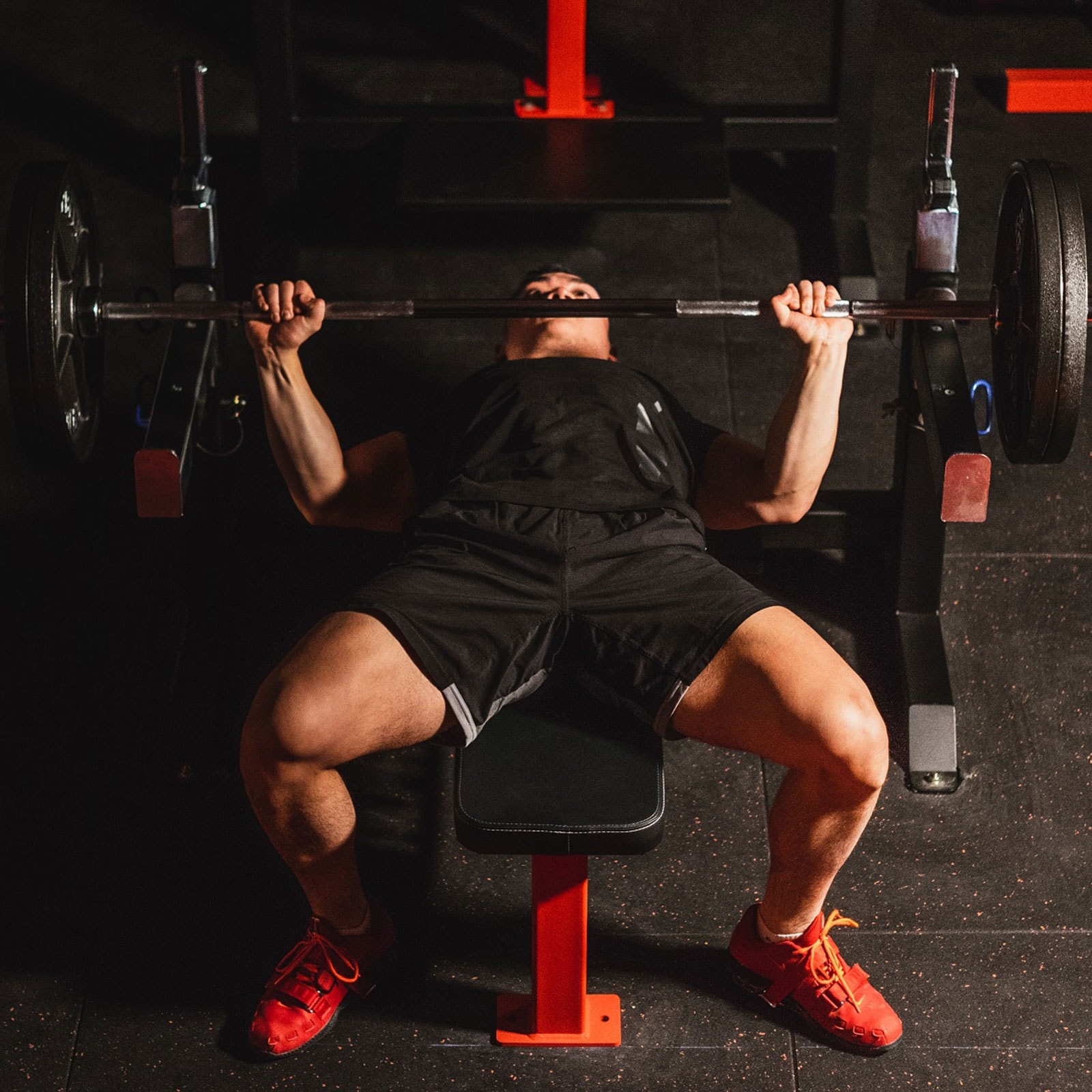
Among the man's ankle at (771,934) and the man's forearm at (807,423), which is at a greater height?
the man's forearm at (807,423)

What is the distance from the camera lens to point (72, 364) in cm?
235

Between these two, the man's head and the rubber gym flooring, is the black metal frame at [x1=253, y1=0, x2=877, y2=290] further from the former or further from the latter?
the man's head

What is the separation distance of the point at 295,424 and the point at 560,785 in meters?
0.72

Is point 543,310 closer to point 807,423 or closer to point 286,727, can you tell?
point 807,423

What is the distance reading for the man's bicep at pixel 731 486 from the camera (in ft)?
7.86

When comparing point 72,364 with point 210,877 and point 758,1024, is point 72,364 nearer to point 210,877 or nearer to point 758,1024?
point 210,877

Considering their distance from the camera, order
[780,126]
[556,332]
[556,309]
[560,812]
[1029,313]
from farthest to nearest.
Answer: [780,126]
[556,332]
[556,309]
[1029,313]
[560,812]

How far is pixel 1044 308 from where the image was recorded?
206 centimetres

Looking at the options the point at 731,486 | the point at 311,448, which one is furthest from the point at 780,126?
the point at 311,448

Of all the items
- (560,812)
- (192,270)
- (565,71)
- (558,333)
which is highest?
(565,71)

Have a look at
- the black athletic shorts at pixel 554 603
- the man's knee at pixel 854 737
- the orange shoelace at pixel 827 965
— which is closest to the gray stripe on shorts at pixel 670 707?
the black athletic shorts at pixel 554 603

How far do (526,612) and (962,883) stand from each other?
0.88 meters

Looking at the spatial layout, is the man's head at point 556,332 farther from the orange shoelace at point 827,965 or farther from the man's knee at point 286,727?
the orange shoelace at point 827,965

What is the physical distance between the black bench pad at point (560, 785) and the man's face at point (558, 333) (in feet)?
2.41
